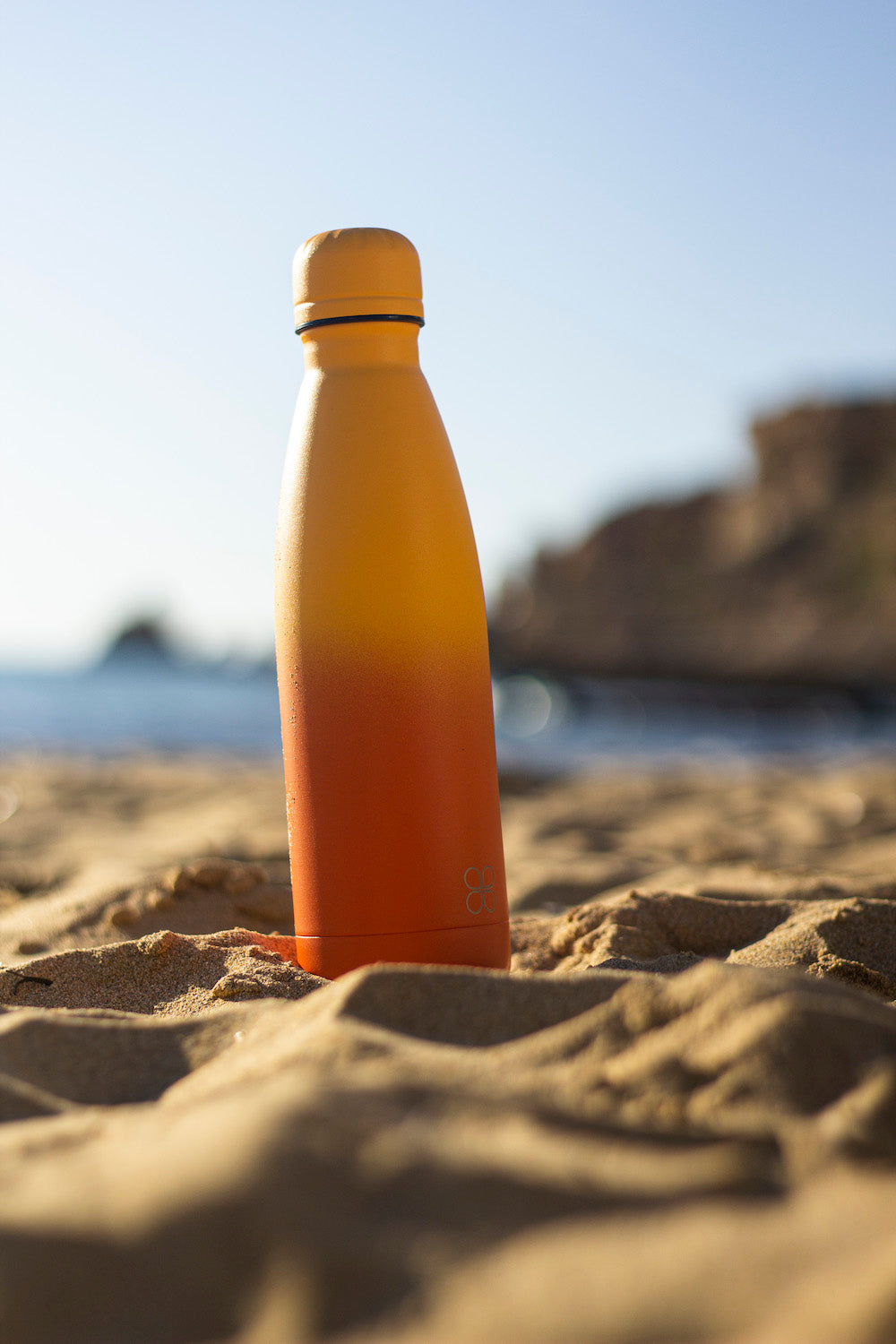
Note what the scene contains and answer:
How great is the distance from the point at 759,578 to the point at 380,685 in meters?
31.2

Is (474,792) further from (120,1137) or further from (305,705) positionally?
(120,1137)

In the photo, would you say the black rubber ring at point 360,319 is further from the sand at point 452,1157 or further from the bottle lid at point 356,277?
the sand at point 452,1157

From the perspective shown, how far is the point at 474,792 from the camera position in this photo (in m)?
1.46

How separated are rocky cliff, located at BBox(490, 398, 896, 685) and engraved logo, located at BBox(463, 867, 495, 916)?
88.7 feet

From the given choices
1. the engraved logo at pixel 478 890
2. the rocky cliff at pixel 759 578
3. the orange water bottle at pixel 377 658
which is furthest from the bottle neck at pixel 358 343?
the rocky cliff at pixel 759 578

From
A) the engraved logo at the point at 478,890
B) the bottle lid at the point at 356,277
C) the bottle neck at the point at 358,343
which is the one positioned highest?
the bottle lid at the point at 356,277

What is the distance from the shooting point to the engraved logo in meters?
1.44

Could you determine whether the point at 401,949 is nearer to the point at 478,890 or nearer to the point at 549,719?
the point at 478,890

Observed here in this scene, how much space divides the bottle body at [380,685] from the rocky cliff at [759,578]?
2704cm

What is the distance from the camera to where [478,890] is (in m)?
1.44

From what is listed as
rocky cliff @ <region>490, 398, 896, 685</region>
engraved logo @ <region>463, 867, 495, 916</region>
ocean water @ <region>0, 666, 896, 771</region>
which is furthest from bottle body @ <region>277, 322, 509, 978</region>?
rocky cliff @ <region>490, 398, 896, 685</region>

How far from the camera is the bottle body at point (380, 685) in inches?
55.7

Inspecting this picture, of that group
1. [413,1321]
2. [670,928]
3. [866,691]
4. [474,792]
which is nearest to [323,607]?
[474,792]

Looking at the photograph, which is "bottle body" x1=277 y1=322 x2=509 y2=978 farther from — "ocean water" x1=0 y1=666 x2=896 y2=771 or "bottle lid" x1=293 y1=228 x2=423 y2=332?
"ocean water" x1=0 y1=666 x2=896 y2=771
